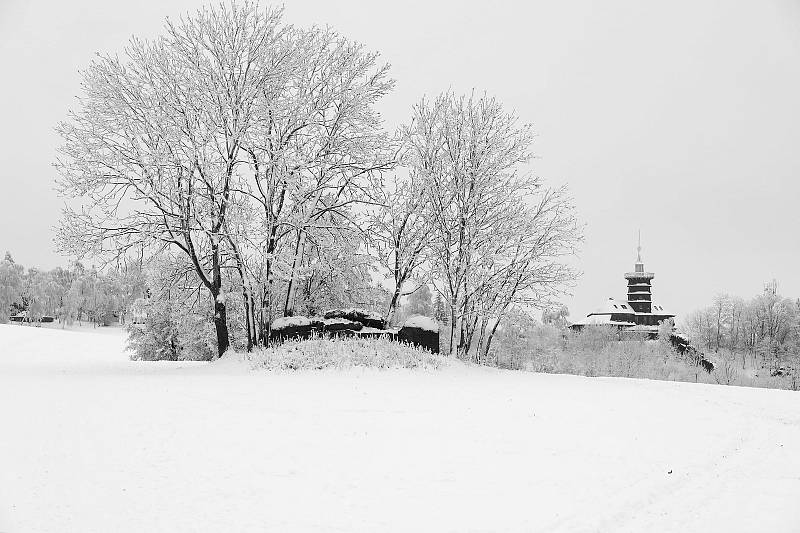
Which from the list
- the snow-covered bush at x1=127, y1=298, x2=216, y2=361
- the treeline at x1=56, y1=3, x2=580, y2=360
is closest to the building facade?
the snow-covered bush at x1=127, y1=298, x2=216, y2=361

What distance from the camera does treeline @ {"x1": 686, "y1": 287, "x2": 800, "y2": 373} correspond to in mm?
72500

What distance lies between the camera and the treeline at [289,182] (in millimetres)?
20500

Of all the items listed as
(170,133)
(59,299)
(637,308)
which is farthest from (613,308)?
(59,299)

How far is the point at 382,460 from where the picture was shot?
8.49 metres

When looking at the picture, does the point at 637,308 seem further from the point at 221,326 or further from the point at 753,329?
the point at 221,326

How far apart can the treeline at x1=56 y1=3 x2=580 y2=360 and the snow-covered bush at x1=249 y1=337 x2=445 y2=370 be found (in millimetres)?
3539

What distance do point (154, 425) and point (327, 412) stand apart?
10.2 feet

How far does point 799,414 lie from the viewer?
43.8 ft

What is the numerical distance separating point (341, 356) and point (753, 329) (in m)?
84.9

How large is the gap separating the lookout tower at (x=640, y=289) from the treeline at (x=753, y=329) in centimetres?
837

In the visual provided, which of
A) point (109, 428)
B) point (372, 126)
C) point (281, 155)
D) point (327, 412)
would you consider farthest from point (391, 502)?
point (372, 126)

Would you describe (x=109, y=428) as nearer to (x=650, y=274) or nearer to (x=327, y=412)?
(x=327, y=412)

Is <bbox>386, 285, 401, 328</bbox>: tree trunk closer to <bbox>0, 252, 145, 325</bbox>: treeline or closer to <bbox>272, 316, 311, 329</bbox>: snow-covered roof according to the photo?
<bbox>272, 316, 311, 329</bbox>: snow-covered roof

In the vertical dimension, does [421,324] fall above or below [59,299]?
below
